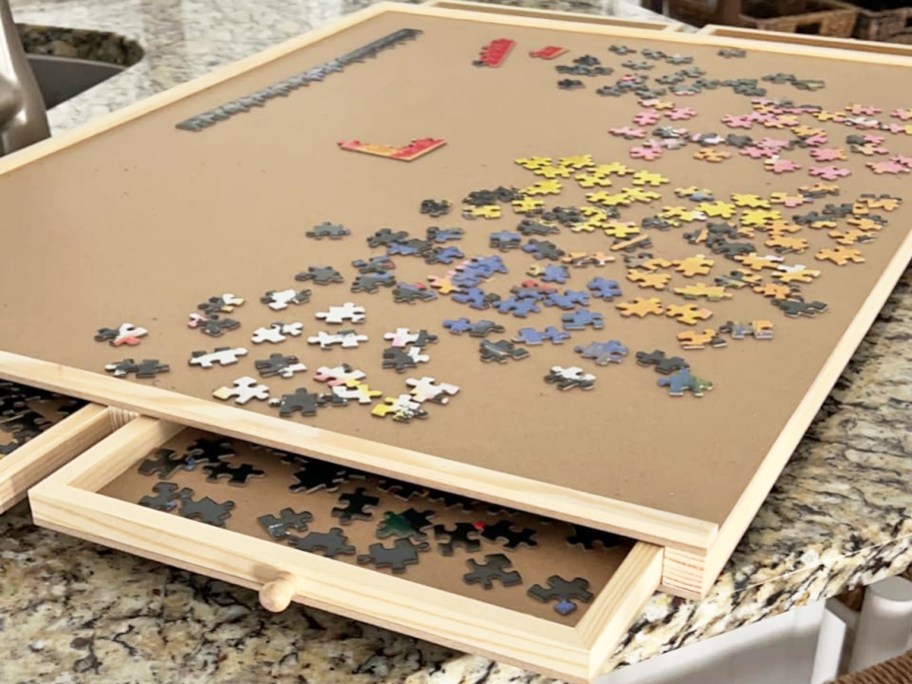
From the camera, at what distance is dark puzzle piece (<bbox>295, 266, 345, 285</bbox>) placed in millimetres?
1063

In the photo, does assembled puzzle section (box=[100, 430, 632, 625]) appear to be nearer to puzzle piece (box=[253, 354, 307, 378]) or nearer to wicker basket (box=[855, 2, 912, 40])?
puzzle piece (box=[253, 354, 307, 378])

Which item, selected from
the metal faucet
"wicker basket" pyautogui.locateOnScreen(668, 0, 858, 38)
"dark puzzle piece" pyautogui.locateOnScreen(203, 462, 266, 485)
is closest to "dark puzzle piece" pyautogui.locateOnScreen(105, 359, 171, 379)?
"dark puzzle piece" pyautogui.locateOnScreen(203, 462, 266, 485)

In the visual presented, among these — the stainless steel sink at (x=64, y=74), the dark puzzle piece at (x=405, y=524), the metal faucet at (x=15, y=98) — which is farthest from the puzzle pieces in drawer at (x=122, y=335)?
the stainless steel sink at (x=64, y=74)

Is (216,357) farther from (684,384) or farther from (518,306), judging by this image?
(684,384)

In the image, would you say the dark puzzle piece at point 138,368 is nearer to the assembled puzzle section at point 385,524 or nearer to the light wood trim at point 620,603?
the assembled puzzle section at point 385,524

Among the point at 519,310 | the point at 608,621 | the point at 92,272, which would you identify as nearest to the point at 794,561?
the point at 608,621

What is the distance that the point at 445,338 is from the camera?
962 mm

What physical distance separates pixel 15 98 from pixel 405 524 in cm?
96

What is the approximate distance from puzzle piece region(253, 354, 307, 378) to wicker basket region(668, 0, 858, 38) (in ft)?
8.33

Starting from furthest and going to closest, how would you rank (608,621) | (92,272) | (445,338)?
(92,272), (445,338), (608,621)

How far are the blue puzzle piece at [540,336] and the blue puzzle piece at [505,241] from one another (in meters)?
0.18

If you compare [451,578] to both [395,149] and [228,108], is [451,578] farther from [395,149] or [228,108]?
[228,108]

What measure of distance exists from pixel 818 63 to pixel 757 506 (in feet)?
3.46

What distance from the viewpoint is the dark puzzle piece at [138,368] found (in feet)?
2.99
